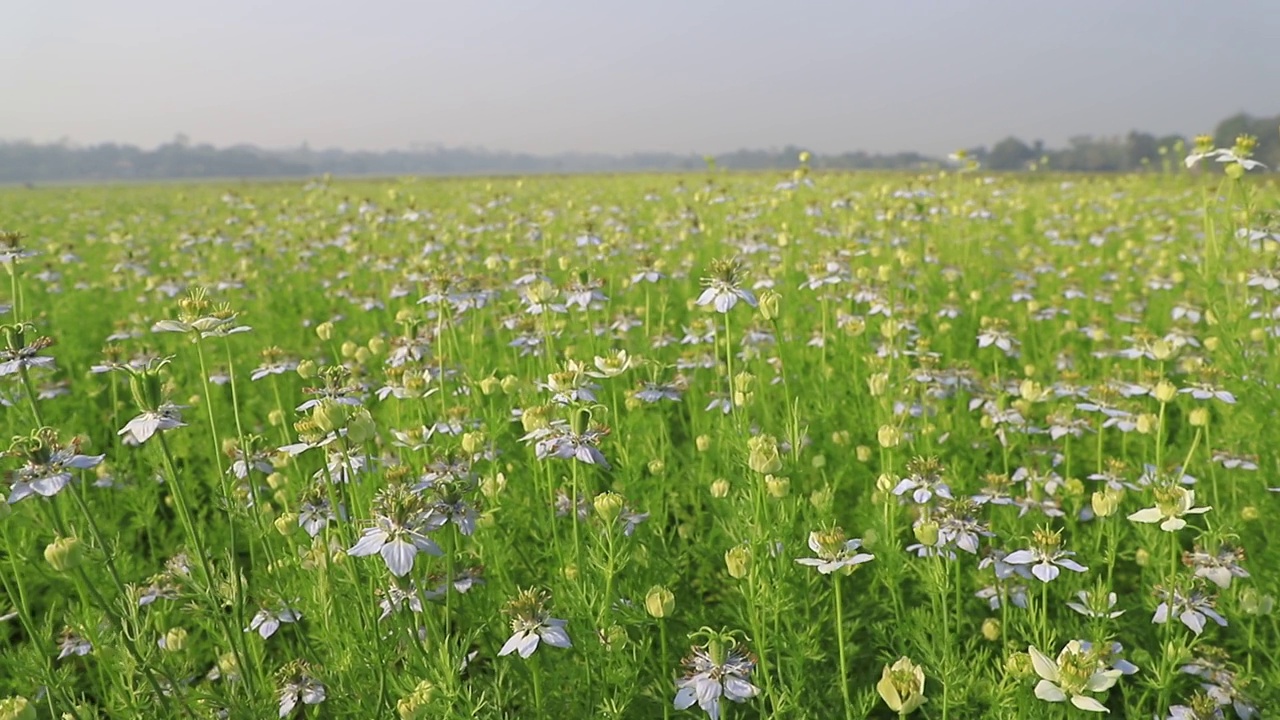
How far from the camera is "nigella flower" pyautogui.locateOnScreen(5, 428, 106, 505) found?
6.13 feet

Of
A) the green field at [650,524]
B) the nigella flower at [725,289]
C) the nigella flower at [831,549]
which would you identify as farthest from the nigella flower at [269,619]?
the nigella flower at [725,289]

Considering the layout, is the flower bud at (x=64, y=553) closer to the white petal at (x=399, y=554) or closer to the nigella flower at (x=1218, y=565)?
the white petal at (x=399, y=554)

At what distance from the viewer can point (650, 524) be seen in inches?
117

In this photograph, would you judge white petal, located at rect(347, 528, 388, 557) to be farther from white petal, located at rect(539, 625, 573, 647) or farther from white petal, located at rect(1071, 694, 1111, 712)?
white petal, located at rect(1071, 694, 1111, 712)

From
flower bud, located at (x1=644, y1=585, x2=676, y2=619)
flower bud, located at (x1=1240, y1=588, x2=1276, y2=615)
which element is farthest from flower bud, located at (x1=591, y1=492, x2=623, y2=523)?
flower bud, located at (x1=1240, y1=588, x2=1276, y2=615)

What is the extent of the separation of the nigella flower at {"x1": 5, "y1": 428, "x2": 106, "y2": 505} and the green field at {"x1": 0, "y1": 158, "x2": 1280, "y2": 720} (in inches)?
0.5

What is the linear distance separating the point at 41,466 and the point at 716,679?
1832 millimetres

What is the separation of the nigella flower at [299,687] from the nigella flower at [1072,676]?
1.92 meters

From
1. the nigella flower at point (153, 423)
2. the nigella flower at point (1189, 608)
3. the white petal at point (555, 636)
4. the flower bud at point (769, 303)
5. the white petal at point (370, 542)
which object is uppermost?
the flower bud at point (769, 303)

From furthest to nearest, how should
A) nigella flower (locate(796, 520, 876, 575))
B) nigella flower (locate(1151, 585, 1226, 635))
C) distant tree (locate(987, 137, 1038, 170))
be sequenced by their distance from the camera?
distant tree (locate(987, 137, 1038, 170)) < nigella flower (locate(1151, 585, 1226, 635)) < nigella flower (locate(796, 520, 876, 575))

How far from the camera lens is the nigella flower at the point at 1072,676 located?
1751 mm

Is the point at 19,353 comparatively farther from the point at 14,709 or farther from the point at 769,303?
the point at 769,303

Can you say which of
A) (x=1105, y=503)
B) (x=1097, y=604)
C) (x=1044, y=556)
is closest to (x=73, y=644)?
(x=1044, y=556)

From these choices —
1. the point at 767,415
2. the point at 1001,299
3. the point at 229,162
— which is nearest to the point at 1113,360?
the point at 1001,299
